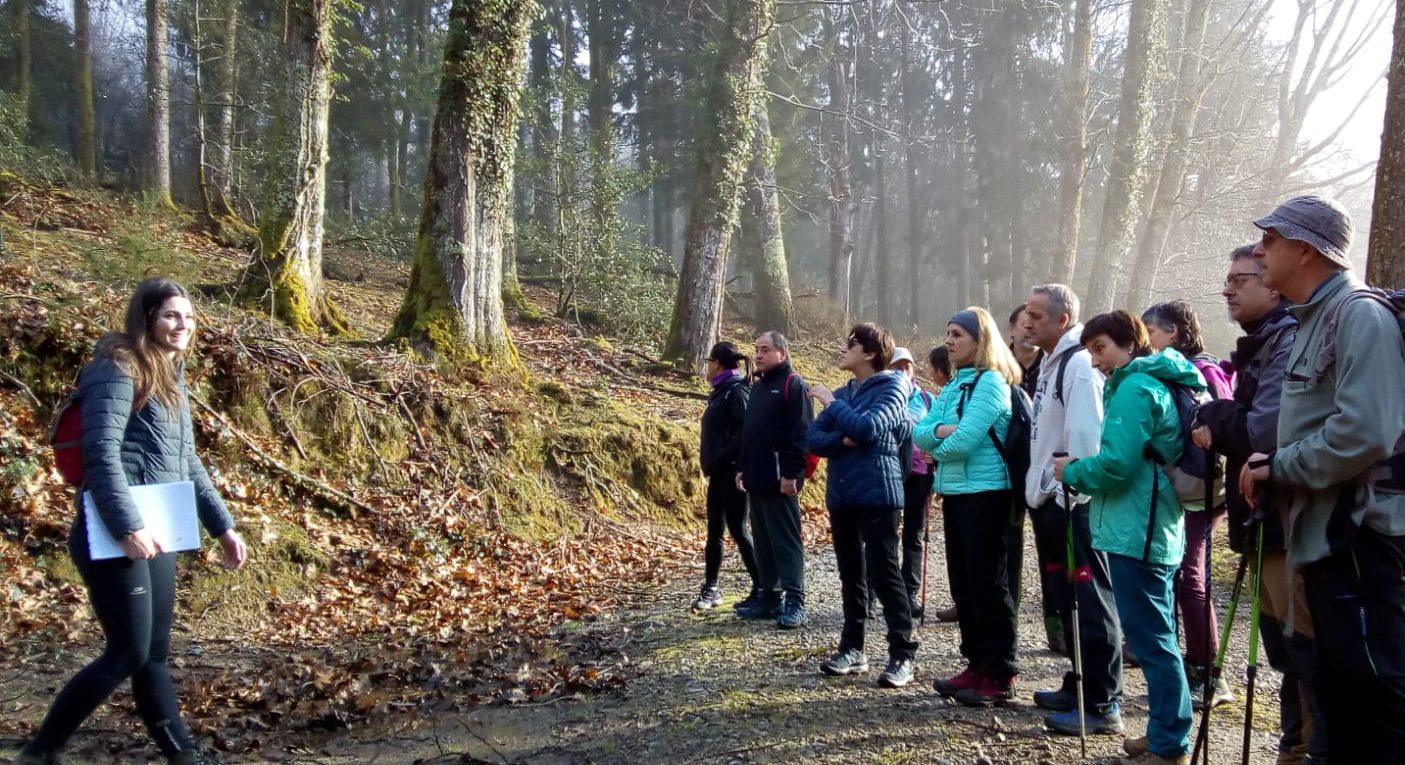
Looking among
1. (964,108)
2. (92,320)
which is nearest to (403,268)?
(92,320)

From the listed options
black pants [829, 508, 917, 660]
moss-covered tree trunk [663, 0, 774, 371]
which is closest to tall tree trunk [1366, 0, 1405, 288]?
black pants [829, 508, 917, 660]

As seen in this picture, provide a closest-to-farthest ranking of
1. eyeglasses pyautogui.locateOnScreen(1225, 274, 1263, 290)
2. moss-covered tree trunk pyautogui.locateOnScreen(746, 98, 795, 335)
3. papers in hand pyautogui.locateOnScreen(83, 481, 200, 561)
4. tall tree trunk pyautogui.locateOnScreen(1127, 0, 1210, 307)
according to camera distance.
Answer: papers in hand pyautogui.locateOnScreen(83, 481, 200, 561) → eyeglasses pyautogui.locateOnScreen(1225, 274, 1263, 290) → moss-covered tree trunk pyautogui.locateOnScreen(746, 98, 795, 335) → tall tree trunk pyautogui.locateOnScreen(1127, 0, 1210, 307)

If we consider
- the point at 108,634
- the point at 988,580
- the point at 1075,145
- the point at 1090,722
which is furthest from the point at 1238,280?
the point at 1075,145

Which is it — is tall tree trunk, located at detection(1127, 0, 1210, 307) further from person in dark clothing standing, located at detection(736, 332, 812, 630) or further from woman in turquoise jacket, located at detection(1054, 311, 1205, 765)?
woman in turquoise jacket, located at detection(1054, 311, 1205, 765)

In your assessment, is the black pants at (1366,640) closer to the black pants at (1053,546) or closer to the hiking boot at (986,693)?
the black pants at (1053,546)

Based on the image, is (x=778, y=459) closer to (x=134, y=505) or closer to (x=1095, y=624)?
(x=1095, y=624)

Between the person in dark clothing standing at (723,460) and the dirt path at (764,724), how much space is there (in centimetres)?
117

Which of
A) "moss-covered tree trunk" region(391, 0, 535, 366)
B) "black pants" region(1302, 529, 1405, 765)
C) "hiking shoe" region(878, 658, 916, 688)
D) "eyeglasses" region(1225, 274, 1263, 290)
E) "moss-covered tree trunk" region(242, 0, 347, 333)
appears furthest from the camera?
"moss-covered tree trunk" region(242, 0, 347, 333)

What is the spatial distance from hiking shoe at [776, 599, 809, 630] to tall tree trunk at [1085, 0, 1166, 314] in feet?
47.8

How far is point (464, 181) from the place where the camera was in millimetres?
9891

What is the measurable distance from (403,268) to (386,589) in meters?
11.0

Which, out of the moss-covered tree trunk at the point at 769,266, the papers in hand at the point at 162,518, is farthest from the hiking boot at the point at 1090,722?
the moss-covered tree trunk at the point at 769,266

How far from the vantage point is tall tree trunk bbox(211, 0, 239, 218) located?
15.7m

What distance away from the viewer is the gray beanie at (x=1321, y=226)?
2.71 metres
